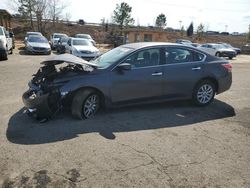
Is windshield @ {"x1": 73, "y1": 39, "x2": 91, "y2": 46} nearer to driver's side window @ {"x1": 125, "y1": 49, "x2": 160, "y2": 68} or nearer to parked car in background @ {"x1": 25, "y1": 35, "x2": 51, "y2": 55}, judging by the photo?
parked car in background @ {"x1": 25, "y1": 35, "x2": 51, "y2": 55}

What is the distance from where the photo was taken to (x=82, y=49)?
1816 cm

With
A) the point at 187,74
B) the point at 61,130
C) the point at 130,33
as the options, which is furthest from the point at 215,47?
the point at 61,130

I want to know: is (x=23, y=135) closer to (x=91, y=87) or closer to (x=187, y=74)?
(x=91, y=87)

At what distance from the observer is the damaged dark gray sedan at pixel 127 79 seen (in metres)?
5.65

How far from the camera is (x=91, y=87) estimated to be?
18.9 feet

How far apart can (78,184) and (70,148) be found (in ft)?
3.51

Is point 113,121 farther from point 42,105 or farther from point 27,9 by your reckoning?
point 27,9

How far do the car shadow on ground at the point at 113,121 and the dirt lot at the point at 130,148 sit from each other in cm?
2

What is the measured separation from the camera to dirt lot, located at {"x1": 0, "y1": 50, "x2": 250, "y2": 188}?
364 cm

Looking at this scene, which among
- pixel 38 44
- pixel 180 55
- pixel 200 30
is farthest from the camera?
pixel 200 30

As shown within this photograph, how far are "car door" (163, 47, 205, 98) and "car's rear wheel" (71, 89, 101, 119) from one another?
64.8 inches

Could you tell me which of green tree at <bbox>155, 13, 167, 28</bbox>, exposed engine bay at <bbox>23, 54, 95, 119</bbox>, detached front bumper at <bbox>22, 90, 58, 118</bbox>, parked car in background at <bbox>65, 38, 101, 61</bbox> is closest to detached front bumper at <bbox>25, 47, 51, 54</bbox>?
parked car in background at <bbox>65, 38, 101, 61</bbox>

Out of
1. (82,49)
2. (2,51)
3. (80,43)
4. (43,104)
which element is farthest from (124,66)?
(80,43)

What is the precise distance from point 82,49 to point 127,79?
12670 millimetres
